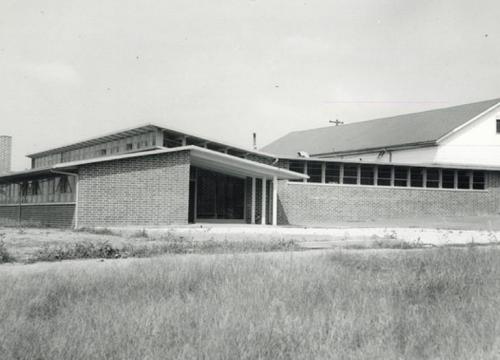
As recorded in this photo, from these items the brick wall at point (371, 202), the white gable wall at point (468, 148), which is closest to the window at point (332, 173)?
the brick wall at point (371, 202)

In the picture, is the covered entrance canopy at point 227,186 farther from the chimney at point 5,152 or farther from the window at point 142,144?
the chimney at point 5,152

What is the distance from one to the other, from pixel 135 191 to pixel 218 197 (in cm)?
774

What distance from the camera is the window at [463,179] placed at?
3550 centimetres

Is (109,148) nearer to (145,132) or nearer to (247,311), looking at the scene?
(145,132)

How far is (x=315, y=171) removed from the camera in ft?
109

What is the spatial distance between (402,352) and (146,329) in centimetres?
211

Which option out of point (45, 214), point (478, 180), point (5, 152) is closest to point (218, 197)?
point (45, 214)

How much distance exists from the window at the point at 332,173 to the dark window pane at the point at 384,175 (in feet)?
8.68

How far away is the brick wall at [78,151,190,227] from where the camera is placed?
71.6 ft

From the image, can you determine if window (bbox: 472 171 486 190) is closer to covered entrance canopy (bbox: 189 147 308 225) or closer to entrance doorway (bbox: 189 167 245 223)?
covered entrance canopy (bbox: 189 147 308 225)

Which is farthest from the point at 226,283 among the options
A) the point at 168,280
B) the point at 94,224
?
the point at 94,224

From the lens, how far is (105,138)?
112ft

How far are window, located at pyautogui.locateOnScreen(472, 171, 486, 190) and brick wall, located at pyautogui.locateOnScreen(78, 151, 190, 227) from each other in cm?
2032

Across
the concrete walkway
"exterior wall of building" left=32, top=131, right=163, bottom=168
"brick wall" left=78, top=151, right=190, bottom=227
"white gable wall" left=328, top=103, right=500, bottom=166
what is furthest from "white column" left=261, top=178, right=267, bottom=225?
"white gable wall" left=328, top=103, right=500, bottom=166
